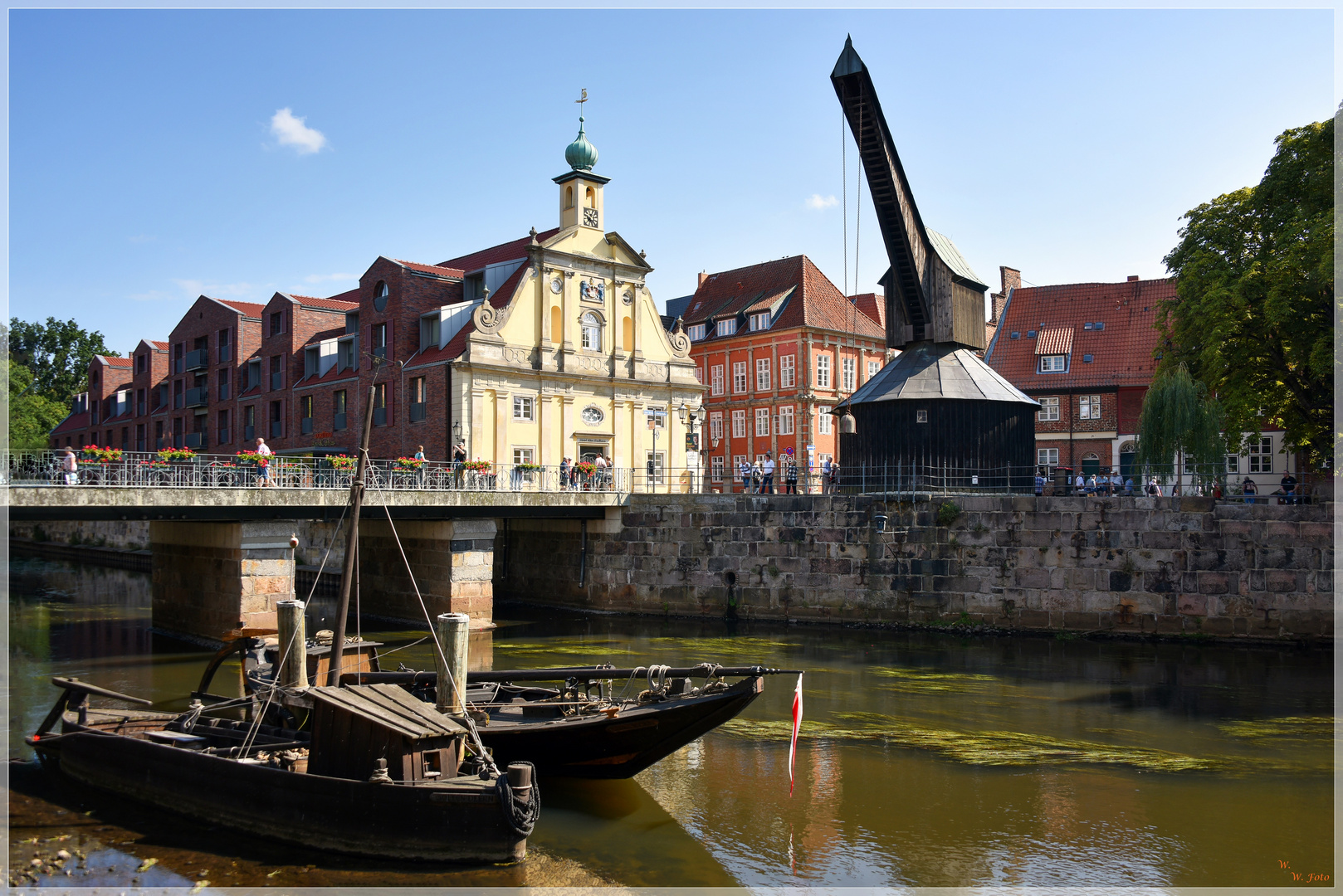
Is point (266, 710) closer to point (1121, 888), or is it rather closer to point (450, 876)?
point (450, 876)

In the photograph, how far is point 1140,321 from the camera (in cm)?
4747

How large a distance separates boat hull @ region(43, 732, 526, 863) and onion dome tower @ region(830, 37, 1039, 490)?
20.0 m

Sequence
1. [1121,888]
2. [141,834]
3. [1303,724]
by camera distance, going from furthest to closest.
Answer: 1. [1303,724]
2. [141,834]
3. [1121,888]

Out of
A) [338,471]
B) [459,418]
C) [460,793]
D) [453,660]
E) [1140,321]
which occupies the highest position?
[1140,321]

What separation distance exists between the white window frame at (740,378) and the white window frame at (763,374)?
2.40 ft

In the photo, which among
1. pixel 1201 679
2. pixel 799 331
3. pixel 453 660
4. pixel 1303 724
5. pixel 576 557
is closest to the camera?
pixel 453 660

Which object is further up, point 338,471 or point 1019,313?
point 1019,313

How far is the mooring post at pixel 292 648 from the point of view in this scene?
1391 centimetres

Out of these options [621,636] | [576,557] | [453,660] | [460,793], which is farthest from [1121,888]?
[576,557]

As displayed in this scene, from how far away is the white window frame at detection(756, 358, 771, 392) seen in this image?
2172 inches

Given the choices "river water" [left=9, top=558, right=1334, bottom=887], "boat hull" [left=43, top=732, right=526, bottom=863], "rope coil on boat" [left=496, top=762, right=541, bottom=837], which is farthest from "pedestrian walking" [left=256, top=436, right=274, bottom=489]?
"rope coil on boat" [left=496, top=762, right=541, bottom=837]

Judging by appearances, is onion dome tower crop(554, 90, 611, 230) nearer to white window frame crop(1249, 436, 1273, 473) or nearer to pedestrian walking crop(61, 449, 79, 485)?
pedestrian walking crop(61, 449, 79, 485)

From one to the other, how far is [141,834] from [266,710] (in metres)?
2.08

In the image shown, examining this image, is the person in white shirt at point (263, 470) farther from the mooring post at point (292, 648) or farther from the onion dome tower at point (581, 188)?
→ the onion dome tower at point (581, 188)
